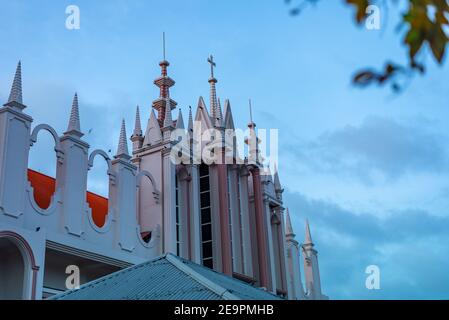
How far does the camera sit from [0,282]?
19.0 m

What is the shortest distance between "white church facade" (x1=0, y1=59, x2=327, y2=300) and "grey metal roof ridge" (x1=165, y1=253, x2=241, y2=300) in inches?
321

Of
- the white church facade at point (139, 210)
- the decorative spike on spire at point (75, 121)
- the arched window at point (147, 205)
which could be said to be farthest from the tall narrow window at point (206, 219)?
the decorative spike on spire at point (75, 121)

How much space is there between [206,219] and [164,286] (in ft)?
53.6

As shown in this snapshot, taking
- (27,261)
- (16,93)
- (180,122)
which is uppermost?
(180,122)

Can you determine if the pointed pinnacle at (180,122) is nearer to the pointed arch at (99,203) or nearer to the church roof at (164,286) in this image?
the pointed arch at (99,203)

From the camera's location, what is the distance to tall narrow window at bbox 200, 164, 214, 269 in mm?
26109

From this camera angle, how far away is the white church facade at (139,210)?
18922 mm

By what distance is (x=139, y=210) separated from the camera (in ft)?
82.0

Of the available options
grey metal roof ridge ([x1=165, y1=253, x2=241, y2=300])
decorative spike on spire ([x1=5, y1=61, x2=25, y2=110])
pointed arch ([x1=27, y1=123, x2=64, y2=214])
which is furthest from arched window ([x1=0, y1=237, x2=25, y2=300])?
grey metal roof ridge ([x1=165, y1=253, x2=241, y2=300])

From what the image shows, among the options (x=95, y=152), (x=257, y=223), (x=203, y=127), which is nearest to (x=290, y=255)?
(x=257, y=223)

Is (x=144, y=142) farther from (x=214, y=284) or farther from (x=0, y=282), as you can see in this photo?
(x=214, y=284)

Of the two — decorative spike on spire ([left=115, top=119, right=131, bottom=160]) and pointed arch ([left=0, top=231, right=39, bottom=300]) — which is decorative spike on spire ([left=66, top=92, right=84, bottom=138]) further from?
pointed arch ([left=0, top=231, right=39, bottom=300])

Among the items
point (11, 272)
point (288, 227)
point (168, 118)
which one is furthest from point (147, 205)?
point (288, 227)
